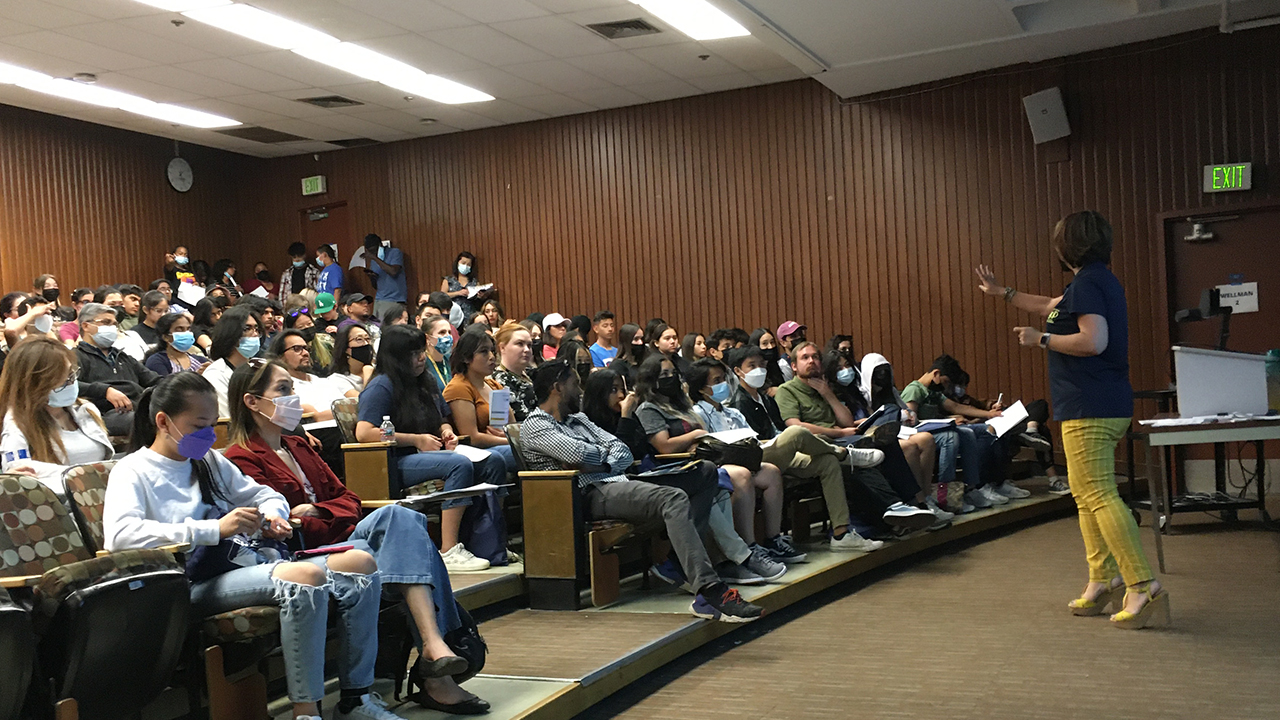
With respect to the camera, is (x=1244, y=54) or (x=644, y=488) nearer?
(x=644, y=488)

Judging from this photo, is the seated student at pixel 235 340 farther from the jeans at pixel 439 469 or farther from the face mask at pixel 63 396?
the face mask at pixel 63 396

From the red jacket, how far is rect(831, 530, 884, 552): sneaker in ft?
8.84

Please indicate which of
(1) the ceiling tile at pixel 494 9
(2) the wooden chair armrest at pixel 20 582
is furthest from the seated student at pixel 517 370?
(2) the wooden chair armrest at pixel 20 582

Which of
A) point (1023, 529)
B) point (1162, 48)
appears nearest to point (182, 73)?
point (1023, 529)

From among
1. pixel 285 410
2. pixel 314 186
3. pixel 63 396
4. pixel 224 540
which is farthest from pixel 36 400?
pixel 314 186

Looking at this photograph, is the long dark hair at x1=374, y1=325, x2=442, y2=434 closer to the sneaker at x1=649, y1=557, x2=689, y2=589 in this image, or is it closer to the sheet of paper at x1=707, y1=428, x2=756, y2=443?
the sneaker at x1=649, y1=557, x2=689, y2=589

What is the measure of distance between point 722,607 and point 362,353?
2.82 metres

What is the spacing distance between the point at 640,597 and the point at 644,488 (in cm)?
47

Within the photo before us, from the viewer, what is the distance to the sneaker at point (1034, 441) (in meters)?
7.54

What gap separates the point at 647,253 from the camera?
10.4 metres

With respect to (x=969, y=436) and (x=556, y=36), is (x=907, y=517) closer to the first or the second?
(x=969, y=436)

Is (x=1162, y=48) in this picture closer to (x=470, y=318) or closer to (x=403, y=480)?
(x=470, y=318)

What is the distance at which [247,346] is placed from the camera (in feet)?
18.2

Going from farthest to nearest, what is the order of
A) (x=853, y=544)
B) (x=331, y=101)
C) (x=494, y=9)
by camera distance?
1. (x=331, y=101)
2. (x=494, y=9)
3. (x=853, y=544)
